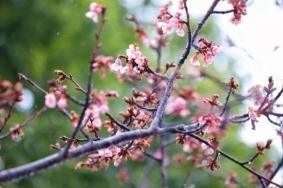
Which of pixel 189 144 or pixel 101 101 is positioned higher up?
pixel 189 144

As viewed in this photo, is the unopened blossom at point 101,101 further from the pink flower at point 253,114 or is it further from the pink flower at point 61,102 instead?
the pink flower at point 253,114

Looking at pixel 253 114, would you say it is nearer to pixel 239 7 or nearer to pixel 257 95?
pixel 239 7

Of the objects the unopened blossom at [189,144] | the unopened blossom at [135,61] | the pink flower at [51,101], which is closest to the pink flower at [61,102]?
the pink flower at [51,101]

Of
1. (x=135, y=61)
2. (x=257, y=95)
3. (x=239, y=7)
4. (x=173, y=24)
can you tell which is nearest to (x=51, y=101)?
(x=135, y=61)

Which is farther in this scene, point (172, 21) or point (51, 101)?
point (172, 21)

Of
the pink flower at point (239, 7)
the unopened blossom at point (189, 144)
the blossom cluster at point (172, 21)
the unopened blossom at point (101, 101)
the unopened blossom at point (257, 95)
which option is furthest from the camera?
the unopened blossom at point (189, 144)

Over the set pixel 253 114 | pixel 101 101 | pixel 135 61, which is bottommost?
pixel 101 101

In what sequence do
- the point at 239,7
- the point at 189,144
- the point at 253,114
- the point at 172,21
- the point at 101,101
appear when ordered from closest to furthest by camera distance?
the point at 101,101, the point at 253,114, the point at 239,7, the point at 172,21, the point at 189,144

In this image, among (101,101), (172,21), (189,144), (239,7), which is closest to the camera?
(101,101)

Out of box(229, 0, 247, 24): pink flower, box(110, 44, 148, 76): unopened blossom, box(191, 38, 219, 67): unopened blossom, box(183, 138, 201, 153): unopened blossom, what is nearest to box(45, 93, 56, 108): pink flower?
box(110, 44, 148, 76): unopened blossom

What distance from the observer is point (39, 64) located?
7.20 metres

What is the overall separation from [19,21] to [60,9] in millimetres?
635

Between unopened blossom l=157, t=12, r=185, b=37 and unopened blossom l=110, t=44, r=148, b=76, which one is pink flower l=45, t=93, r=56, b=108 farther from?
unopened blossom l=157, t=12, r=185, b=37

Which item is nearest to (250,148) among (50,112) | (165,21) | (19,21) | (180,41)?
(180,41)
